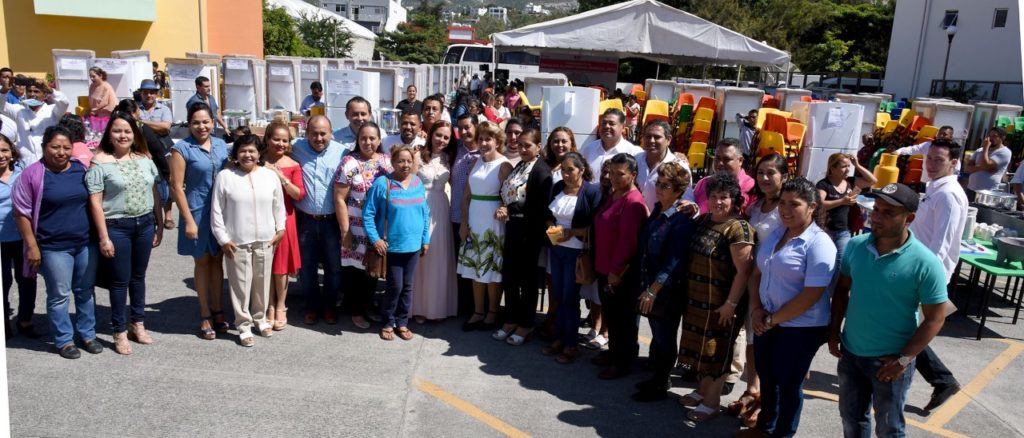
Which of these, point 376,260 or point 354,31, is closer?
point 376,260

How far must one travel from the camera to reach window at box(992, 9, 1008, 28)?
2470cm

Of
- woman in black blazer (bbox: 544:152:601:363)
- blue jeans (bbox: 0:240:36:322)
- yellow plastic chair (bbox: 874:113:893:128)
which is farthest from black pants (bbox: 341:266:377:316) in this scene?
yellow plastic chair (bbox: 874:113:893:128)

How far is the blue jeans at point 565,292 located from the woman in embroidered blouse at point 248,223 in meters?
2.01

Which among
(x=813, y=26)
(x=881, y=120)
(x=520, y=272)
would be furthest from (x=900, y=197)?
(x=813, y=26)

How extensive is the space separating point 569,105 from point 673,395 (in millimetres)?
3220

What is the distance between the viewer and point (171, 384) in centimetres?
443

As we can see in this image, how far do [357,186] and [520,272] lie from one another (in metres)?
1.38

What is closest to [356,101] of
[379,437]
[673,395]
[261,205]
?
[261,205]

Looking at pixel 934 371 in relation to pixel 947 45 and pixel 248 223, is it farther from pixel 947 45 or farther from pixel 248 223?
pixel 947 45

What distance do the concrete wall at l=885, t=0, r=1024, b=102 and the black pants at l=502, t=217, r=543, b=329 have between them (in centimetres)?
2341

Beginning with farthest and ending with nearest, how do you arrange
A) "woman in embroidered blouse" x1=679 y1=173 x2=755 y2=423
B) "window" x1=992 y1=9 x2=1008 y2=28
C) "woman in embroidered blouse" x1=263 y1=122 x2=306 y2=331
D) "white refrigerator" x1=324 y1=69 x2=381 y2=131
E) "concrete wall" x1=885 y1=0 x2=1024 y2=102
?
1. "window" x1=992 y1=9 x2=1008 y2=28
2. "concrete wall" x1=885 y1=0 x2=1024 y2=102
3. "white refrigerator" x1=324 y1=69 x2=381 y2=131
4. "woman in embroidered blouse" x1=263 y1=122 x2=306 y2=331
5. "woman in embroidered blouse" x1=679 y1=173 x2=755 y2=423

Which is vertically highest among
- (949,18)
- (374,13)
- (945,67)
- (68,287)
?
(374,13)

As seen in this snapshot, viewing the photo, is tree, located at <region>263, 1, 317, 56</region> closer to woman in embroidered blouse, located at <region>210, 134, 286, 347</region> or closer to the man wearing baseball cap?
woman in embroidered blouse, located at <region>210, 134, 286, 347</region>

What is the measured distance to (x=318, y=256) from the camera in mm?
5605
